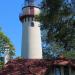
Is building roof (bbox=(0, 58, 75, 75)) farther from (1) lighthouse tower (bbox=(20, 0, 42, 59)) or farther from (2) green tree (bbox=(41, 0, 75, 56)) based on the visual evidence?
(1) lighthouse tower (bbox=(20, 0, 42, 59))

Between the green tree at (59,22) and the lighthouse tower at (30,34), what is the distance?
16002mm

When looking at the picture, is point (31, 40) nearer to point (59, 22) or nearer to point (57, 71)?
point (57, 71)

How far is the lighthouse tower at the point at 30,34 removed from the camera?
41688mm

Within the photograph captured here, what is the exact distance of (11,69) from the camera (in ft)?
102

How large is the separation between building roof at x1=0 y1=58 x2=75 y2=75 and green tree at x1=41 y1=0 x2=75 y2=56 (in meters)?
3.84

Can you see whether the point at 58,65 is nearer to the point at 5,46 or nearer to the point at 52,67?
the point at 52,67

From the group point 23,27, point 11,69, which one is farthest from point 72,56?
point 23,27

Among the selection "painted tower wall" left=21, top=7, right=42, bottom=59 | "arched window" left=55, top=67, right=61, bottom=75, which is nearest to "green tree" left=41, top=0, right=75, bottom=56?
"arched window" left=55, top=67, right=61, bottom=75

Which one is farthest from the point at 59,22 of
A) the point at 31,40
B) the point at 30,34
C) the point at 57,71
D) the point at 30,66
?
the point at 30,34

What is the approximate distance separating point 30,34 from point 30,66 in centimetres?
1184

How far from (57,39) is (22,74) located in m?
6.06

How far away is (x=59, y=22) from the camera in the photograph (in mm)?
24062

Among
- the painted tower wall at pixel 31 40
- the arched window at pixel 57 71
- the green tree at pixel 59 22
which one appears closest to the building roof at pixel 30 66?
the arched window at pixel 57 71

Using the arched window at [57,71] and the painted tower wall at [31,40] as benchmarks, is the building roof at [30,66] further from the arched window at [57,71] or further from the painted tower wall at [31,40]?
the painted tower wall at [31,40]
